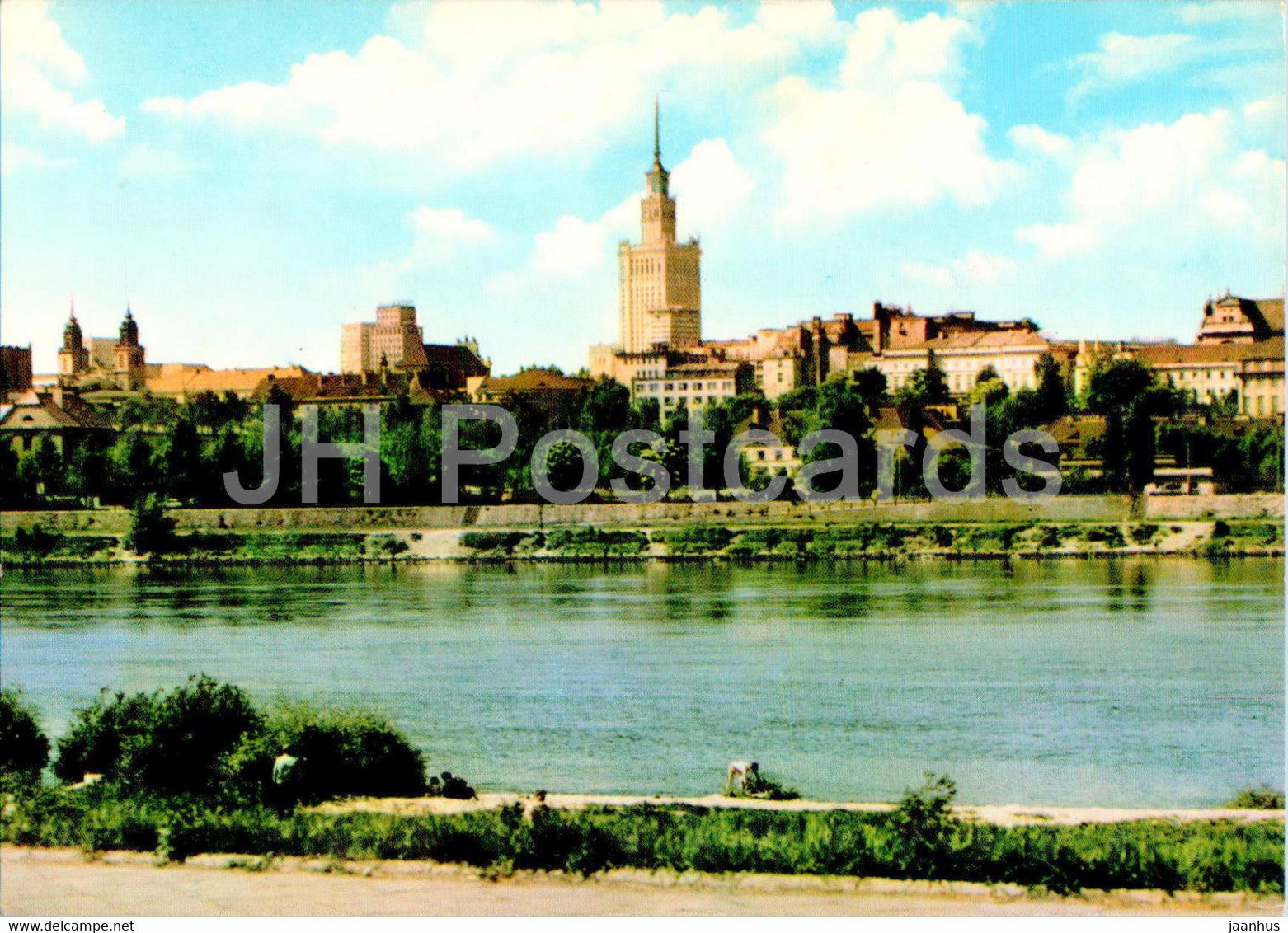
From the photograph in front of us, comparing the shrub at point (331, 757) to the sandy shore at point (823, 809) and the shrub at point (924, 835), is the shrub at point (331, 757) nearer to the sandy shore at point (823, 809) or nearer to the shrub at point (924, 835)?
the sandy shore at point (823, 809)

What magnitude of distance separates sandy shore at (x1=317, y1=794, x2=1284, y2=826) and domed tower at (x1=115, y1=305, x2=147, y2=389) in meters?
56.2

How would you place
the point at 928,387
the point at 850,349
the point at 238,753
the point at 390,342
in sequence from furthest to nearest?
the point at 850,349
the point at 390,342
the point at 928,387
the point at 238,753

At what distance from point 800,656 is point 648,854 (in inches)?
354

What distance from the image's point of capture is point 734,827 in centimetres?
728

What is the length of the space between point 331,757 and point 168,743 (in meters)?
0.83

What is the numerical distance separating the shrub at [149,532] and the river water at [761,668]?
452 cm

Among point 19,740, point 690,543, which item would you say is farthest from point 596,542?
point 19,740

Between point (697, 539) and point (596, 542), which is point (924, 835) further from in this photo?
point (596, 542)

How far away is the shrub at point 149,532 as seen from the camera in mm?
30328

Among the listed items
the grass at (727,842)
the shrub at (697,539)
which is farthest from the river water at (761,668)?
the shrub at (697,539)

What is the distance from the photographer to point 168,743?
A: 28.2 feet

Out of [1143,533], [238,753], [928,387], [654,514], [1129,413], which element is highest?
[928,387]

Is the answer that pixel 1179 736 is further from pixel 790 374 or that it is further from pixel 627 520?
pixel 790 374

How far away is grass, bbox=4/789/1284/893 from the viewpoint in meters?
6.59
